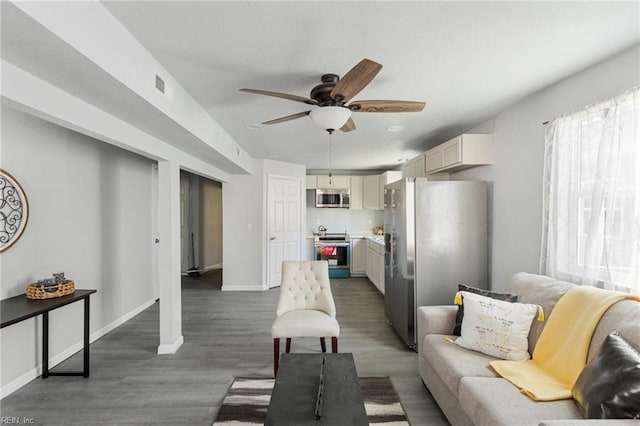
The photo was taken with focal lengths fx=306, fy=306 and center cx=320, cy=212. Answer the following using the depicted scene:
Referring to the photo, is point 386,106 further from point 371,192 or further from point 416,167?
point 371,192

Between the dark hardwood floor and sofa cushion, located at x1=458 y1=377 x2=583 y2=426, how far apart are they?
62 centimetres

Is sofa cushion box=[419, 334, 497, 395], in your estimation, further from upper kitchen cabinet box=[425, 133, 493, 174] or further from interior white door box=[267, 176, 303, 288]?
interior white door box=[267, 176, 303, 288]

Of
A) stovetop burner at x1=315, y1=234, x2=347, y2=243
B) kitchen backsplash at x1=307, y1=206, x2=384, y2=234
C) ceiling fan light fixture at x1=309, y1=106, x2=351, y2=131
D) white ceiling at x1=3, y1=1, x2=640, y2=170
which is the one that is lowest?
stovetop burner at x1=315, y1=234, x2=347, y2=243

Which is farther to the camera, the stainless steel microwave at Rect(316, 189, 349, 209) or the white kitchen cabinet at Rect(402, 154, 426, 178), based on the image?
the stainless steel microwave at Rect(316, 189, 349, 209)

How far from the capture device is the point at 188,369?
278 centimetres

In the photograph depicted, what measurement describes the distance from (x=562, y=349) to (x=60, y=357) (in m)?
4.05

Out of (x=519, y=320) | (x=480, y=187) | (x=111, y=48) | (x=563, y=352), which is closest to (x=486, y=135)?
(x=480, y=187)

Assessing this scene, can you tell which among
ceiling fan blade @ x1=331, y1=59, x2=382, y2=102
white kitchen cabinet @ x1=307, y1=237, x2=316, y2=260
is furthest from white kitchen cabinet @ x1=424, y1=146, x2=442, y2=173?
white kitchen cabinet @ x1=307, y1=237, x2=316, y2=260

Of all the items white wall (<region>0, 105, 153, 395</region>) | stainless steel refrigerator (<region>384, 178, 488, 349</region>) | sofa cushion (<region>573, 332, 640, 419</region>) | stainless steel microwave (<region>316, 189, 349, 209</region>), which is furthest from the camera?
stainless steel microwave (<region>316, 189, 349, 209</region>)

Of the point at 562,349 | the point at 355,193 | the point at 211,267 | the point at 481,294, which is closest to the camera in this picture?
the point at 562,349

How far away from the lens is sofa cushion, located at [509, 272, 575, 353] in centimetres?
203

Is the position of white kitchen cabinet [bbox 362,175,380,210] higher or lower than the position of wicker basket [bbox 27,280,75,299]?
higher

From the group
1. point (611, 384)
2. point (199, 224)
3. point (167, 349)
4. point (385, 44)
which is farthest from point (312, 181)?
point (611, 384)

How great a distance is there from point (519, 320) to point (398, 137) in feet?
8.94
